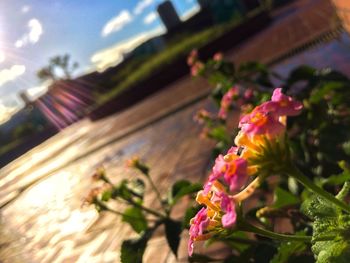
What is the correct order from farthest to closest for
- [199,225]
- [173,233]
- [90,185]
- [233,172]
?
[90,185] < [173,233] < [199,225] < [233,172]

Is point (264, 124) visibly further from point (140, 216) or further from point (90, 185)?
point (90, 185)

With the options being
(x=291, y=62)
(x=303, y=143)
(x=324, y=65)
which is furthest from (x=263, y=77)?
(x=291, y=62)

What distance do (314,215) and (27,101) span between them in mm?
38660

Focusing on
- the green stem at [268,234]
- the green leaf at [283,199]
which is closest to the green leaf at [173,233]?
the green leaf at [283,199]

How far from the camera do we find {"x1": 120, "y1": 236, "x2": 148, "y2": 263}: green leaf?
145 cm

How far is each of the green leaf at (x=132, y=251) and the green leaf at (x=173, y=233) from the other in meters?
0.16

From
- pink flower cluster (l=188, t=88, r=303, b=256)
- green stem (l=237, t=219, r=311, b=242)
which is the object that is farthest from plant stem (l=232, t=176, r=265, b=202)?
green stem (l=237, t=219, r=311, b=242)

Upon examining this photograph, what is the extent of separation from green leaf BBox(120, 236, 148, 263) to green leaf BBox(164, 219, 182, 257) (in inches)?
6.2

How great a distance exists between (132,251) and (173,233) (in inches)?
12.6

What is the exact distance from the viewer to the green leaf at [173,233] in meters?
1.71

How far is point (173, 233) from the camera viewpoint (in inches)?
70.6

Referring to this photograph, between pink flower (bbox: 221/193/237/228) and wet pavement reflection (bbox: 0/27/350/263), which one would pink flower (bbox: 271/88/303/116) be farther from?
wet pavement reflection (bbox: 0/27/350/263)

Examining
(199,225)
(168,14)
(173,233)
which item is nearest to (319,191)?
(199,225)

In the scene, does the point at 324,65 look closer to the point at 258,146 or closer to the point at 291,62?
the point at 291,62
